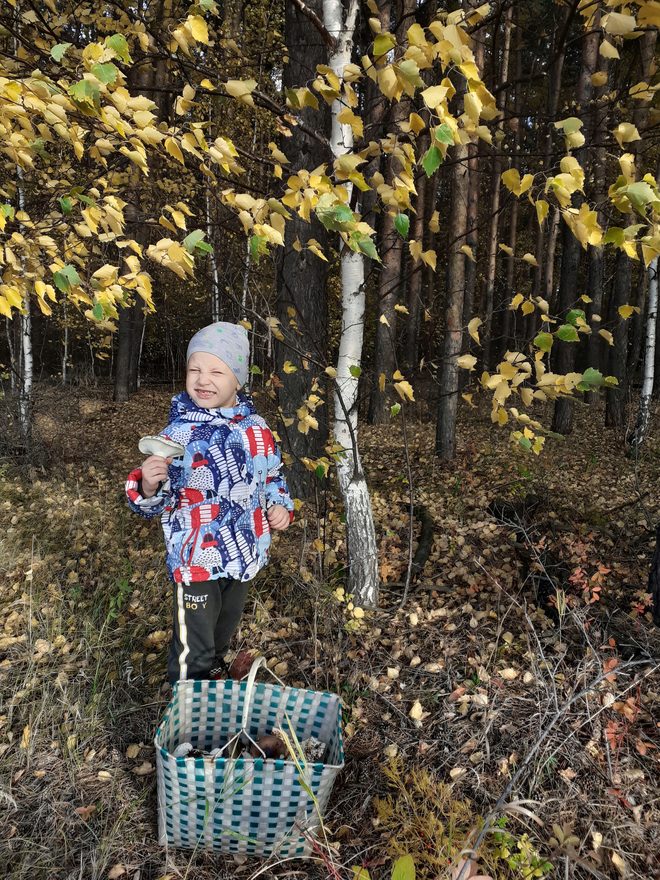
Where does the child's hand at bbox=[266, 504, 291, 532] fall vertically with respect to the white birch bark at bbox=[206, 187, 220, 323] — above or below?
below

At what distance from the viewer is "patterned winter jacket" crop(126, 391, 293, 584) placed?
7.23 feet

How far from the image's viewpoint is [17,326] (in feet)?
25.6

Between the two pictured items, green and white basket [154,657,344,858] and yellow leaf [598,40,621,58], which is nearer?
yellow leaf [598,40,621,58]

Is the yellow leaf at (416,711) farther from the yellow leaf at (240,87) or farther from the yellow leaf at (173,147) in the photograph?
the yellow leaf at (240,87)

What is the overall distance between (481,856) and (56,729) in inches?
75.8

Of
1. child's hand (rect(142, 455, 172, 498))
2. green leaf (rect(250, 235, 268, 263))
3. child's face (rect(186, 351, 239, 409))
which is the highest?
green leaf (rect(250, 235, 268, 263))

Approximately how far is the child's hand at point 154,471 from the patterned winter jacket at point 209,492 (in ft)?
0.50

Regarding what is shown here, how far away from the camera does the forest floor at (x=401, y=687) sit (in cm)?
183

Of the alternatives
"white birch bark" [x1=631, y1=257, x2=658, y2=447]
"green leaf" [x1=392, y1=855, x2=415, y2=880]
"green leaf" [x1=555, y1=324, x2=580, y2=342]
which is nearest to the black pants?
"green leaf" [x1=392, y1=855, x2=415, y2=880]

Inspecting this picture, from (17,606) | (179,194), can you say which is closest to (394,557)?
(17,606)

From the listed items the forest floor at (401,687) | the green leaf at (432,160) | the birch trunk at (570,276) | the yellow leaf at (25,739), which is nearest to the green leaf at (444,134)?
the green leaf at (432,160)

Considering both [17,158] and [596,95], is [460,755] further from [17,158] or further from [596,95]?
[596,95]

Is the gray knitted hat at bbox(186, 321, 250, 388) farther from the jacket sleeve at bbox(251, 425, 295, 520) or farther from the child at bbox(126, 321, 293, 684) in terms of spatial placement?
the jacket sleeve at bbox(251, 425, 295, 520)

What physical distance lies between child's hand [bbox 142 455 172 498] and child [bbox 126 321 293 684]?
122mm
